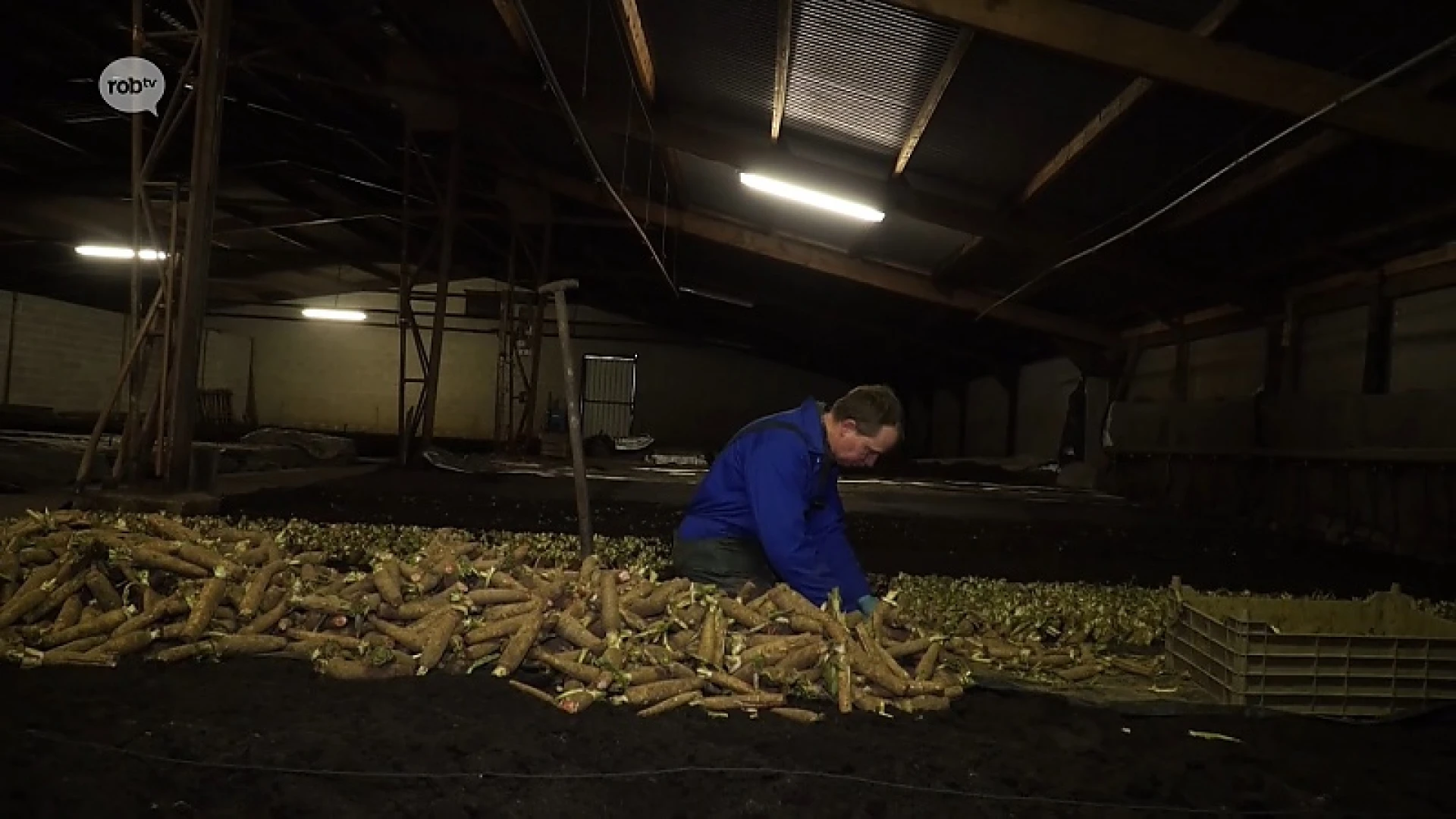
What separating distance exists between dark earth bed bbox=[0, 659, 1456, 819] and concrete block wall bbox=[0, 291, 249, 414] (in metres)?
15.1

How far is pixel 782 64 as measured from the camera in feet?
21.7

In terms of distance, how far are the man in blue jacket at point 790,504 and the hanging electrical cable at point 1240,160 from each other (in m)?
2.66

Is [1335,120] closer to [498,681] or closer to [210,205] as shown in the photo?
[498,681]

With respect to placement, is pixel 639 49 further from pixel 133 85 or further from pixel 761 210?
pixel 761 210

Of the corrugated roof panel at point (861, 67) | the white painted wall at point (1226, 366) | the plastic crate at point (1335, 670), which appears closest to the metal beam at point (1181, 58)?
the corrugated roof panel at point (861, 67)

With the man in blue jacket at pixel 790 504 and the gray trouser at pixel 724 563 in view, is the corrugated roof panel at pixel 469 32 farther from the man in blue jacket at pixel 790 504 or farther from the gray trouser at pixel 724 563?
the gray trouser at pixel 724 563

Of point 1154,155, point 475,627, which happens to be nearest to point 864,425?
point 475,627

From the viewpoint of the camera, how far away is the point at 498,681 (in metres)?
3.38

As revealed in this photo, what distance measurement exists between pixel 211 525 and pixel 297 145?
9560 mm

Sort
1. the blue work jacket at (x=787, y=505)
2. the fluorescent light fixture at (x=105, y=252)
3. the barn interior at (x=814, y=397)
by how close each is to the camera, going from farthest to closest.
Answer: the fluorescent light fixture at (x=105, y=252) < the blue work jacket at (x=787, y=505) < the barn interior at (x=814, y=397)

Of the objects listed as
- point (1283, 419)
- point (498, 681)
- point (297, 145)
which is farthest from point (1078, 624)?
point (297, 145)

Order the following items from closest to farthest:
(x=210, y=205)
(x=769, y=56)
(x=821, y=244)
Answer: (x=210, y=205) < (x=769, y=56) < (x=821, y=244)

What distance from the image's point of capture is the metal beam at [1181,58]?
4828 mm

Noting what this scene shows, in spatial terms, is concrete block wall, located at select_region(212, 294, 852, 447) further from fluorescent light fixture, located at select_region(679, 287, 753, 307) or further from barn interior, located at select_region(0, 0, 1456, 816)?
barn interior, located at select_region(0, 0, 1456, 816)
